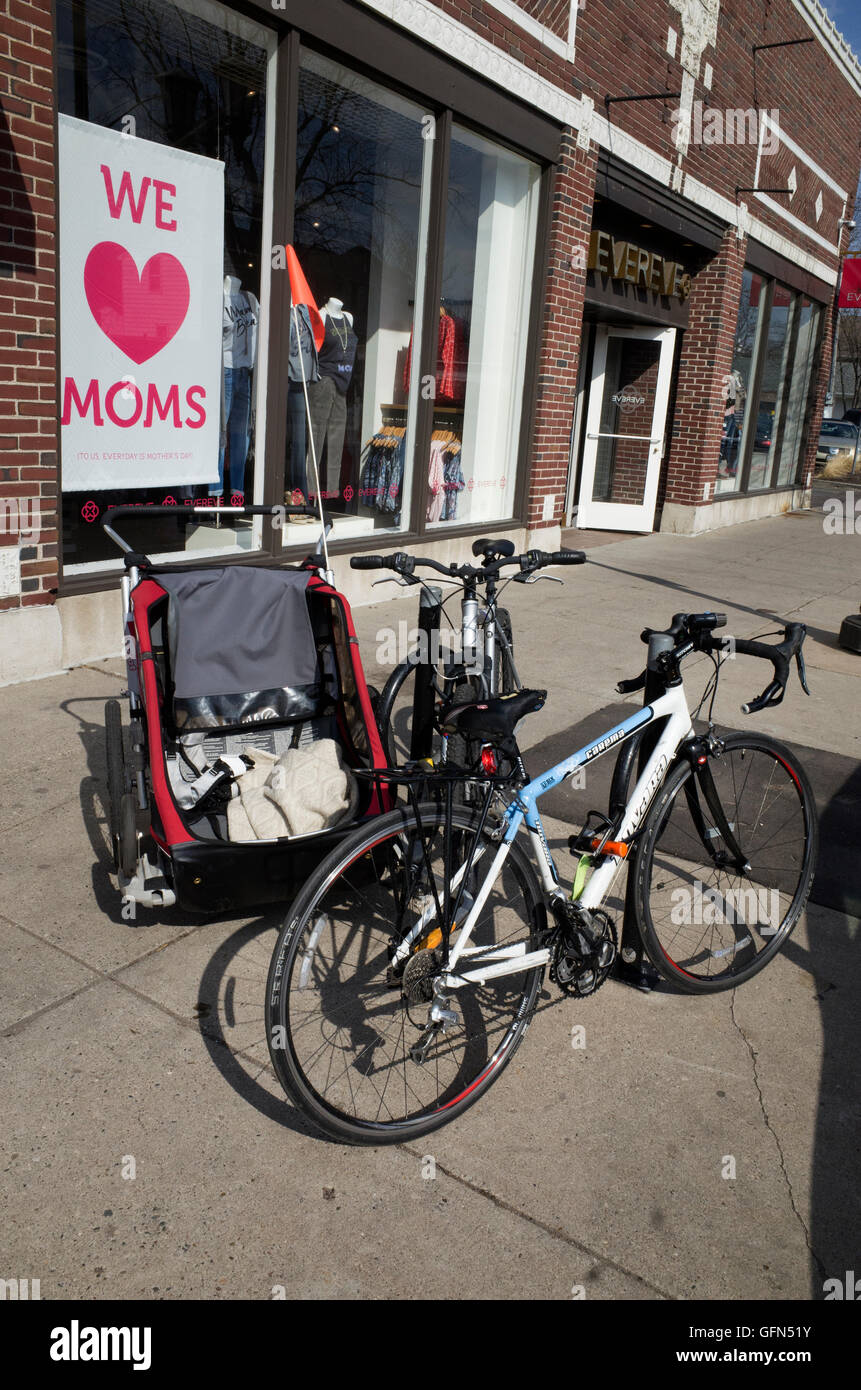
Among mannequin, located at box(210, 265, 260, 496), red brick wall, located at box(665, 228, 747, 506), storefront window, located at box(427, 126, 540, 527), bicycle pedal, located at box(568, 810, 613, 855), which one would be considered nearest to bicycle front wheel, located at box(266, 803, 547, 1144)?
bicycle pedal, located at box(568, 810, 613, 855)

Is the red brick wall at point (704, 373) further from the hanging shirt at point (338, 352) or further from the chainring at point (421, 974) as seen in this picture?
the chainring at point (421, 974)

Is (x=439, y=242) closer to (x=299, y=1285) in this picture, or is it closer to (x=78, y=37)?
(x=78, y=37)

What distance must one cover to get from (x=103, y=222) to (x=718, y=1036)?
5.40 metres

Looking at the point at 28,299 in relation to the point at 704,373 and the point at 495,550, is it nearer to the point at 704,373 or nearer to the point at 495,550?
the point at 495,550

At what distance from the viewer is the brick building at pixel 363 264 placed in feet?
19.5

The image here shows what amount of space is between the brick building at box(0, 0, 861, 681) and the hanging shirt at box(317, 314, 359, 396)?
1.1 inches

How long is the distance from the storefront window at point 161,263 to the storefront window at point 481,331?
7.89ft

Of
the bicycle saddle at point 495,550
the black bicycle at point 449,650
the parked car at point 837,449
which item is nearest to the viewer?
the black bicycle at point 449,650

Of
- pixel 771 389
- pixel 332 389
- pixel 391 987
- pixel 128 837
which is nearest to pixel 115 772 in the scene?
pixel 128 837

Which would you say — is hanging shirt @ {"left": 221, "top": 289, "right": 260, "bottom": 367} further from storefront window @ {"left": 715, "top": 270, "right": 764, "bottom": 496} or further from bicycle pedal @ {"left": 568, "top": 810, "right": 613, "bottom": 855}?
storefront window @ {"left": 715, "top": 270, "right": 764, "bottom": 496}

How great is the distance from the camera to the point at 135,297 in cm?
637

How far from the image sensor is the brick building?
5.95 metres

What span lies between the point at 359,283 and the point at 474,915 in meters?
7.08

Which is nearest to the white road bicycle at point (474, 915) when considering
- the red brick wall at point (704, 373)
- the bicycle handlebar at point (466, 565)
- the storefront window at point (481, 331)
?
the bicycle handlebar at point (466, 565)
